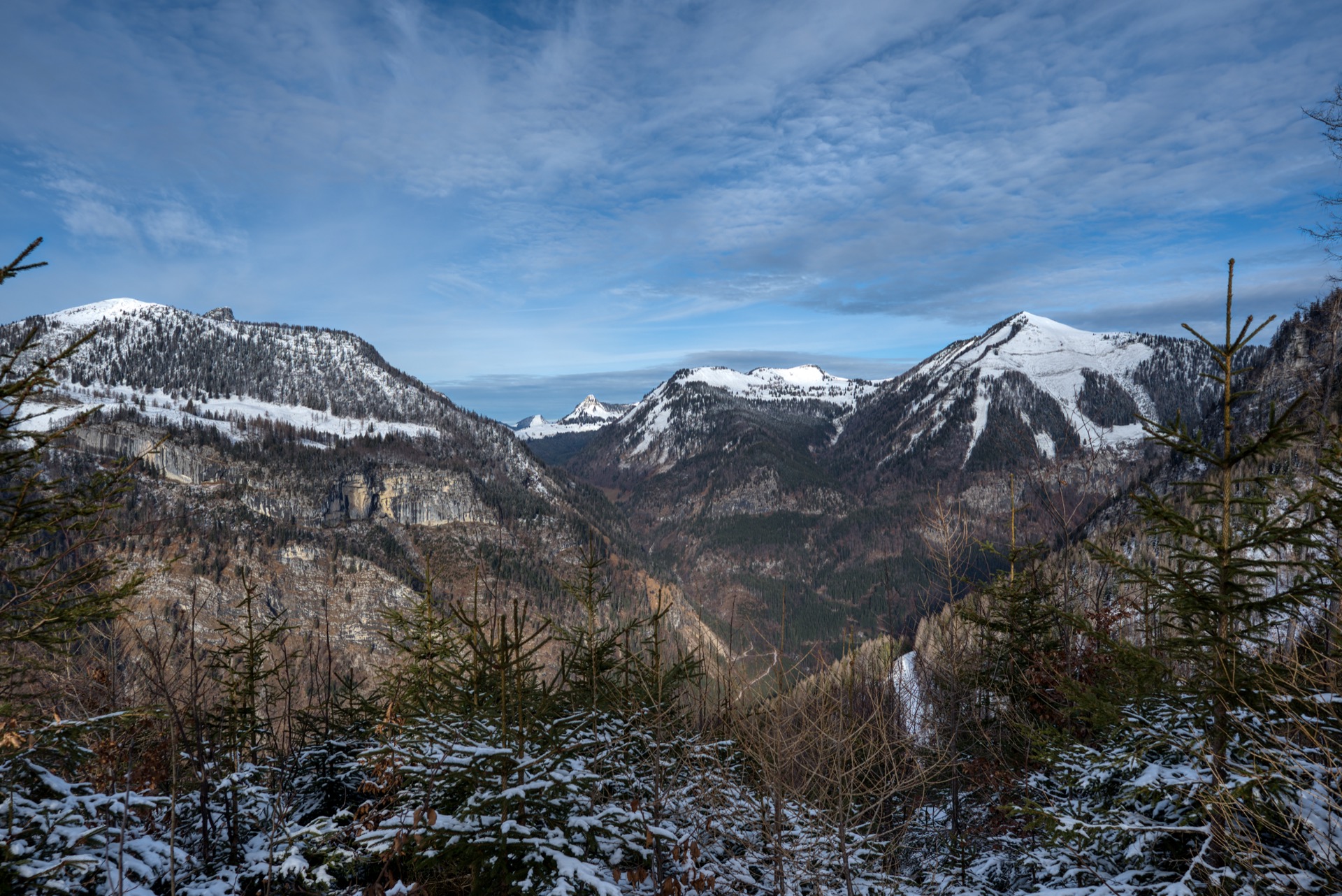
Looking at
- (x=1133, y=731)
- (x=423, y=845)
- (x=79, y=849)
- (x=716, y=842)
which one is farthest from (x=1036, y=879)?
(x=79, y=849)

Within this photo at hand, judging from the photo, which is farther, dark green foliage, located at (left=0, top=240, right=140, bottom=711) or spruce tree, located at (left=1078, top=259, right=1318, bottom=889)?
spruce tree, located at (left=1078, top=259, right=1318, bottom=889)

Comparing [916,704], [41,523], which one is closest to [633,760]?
[41,523]

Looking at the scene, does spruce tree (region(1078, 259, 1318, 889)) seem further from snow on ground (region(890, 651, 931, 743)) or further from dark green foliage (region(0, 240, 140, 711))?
dark green foliage (region(0, 240, 140, 711))

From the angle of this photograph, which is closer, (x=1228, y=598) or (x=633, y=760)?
(x=1228, y=598)

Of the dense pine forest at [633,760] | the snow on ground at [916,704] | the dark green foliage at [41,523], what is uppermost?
the dark green foliage at [41,523]

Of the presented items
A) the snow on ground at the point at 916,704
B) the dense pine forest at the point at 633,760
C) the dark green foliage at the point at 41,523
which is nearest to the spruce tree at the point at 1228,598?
the dense pine forest at the point at 633,760

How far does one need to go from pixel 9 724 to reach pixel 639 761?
7.36m

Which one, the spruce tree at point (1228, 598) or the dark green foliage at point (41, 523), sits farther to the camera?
the spruce tree at point (1228, 598)

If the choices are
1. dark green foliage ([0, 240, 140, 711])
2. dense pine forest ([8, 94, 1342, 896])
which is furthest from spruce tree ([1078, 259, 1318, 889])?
dark green foliage ([0, 240, 140, 711])

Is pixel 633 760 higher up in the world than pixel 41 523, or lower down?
lower down

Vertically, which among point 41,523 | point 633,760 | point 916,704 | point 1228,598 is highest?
point 41,523

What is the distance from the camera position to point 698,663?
8.85 metres

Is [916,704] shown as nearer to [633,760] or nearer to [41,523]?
[633,760]

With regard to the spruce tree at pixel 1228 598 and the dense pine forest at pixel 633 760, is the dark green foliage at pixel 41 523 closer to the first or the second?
the dense pine forest at pixel 633 760
